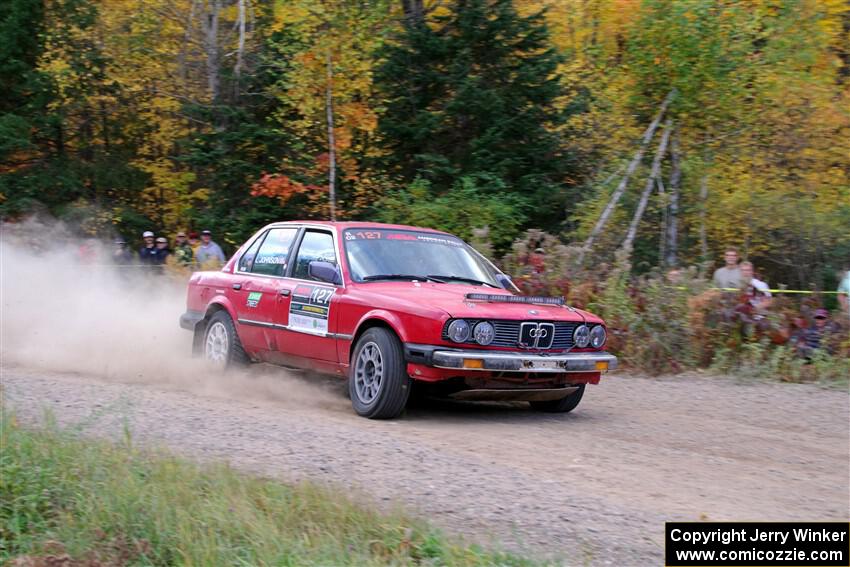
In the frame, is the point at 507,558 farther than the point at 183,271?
No

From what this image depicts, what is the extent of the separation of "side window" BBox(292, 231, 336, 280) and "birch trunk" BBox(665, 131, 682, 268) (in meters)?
10.2

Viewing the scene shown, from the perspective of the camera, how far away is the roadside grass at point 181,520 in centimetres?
Result: 469

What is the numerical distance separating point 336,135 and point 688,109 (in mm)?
8314

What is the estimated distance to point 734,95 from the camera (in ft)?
59.5

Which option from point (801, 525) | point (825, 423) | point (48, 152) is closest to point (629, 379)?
point (825, 423)

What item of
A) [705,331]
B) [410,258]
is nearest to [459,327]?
[410,258]

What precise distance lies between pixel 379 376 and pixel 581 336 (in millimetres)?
1781

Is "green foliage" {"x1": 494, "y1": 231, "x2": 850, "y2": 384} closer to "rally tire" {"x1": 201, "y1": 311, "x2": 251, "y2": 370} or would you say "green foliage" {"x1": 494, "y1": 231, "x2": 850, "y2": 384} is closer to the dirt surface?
the dirt surface

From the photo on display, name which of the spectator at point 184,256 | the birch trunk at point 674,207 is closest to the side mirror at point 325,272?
the spectator at point 184,256

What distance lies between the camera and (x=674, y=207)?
18.2 metres

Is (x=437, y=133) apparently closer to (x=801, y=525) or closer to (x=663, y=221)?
(x=663, y=221)

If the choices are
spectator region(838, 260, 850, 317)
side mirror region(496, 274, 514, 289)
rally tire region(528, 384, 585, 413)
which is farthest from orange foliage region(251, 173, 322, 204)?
rally tire region(528, 384, 585, 413)

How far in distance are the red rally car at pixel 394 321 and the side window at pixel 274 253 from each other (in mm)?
14

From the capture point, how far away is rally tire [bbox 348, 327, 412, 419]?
7836 millimetres
